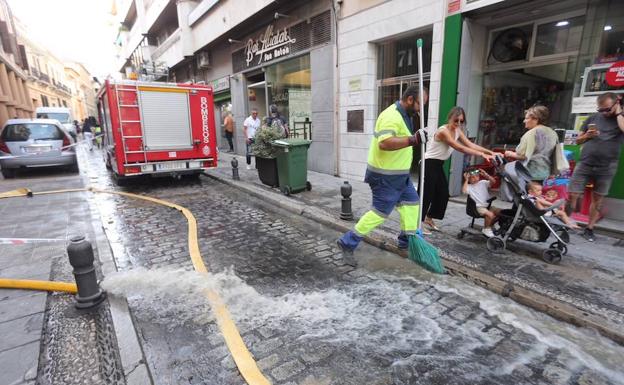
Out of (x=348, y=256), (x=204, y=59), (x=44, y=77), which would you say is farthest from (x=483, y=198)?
(x=44, y=77)

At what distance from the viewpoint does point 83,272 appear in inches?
→ 124

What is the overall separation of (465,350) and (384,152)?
2086mm

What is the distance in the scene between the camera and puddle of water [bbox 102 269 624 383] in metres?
2.53

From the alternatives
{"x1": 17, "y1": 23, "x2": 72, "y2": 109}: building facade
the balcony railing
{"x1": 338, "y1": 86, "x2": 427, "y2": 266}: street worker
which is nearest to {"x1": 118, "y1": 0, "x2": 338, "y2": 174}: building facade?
{"x1": 338, "y1": 86, "x2": 427, "y2": 266}: street worker

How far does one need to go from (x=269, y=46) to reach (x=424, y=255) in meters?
10.6

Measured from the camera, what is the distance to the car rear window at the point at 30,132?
33.4 ft

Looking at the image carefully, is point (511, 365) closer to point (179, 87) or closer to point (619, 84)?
point (619, 84)

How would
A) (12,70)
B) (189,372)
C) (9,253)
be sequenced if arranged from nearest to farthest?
(189,372), (9,253), (12,70)

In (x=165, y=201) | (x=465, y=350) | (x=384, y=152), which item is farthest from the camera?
(x=165, y=201)

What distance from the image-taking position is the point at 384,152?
150 inches

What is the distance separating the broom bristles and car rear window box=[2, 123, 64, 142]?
470 inches

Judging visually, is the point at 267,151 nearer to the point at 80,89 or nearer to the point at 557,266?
the point at 557,266

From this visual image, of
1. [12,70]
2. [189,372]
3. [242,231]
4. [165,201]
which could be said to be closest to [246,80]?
[165,201]

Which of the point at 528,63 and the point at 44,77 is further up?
the point at 44,77
